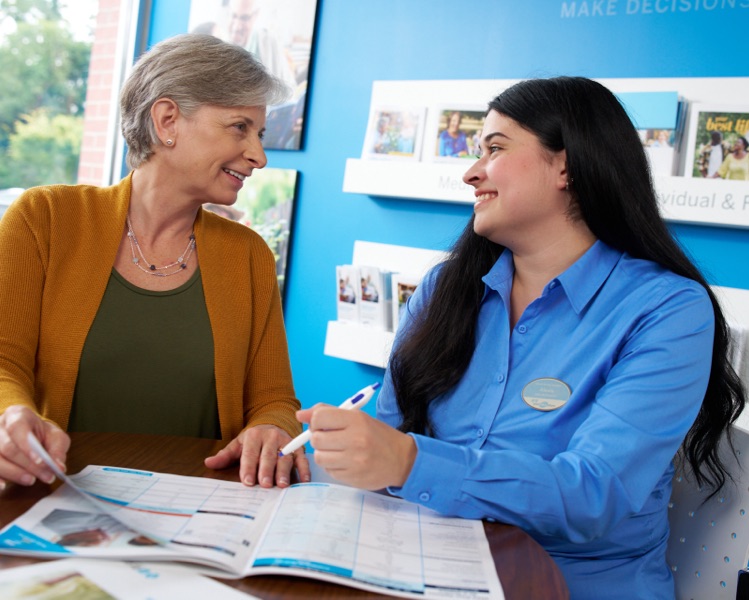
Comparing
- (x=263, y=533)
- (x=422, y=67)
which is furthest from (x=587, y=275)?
(x=422, y=67)

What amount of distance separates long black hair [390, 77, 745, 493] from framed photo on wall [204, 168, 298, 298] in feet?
6.39

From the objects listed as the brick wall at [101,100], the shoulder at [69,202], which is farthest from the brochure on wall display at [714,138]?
the brick wall at [101,100]

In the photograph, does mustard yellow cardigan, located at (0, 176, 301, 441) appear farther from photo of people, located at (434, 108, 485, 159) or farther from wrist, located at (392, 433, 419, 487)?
photo of people, located at (434, 108, 485, 159)

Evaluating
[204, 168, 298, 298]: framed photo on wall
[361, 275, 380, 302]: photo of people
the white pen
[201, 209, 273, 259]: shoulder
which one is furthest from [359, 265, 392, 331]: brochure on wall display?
the white pen

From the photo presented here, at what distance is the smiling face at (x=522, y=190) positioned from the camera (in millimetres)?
1750

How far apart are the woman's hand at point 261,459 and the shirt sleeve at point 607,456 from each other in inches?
8.6

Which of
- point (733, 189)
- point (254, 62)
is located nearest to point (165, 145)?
point (254, 62)

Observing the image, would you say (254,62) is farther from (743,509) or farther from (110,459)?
(743,509)

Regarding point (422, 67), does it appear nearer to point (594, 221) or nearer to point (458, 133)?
point (458, 133)

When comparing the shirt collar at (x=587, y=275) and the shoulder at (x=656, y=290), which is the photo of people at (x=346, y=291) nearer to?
the shirt collar at (x=587, y=275)

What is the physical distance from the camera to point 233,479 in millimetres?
1354

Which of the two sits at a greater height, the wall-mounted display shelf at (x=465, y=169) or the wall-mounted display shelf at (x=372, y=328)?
the wall-mounted display shelf at (x=465, y=169)

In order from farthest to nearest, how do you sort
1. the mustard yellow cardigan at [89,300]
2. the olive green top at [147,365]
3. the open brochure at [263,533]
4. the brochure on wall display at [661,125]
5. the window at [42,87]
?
the window at [42,87] < the brochure on wall display at [661,125] < the olive green top at [147,365] < the mustard yellow cardigan at [89,300] < the open brochure at [263,533]

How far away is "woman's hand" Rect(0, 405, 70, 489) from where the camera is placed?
3.83 feet
